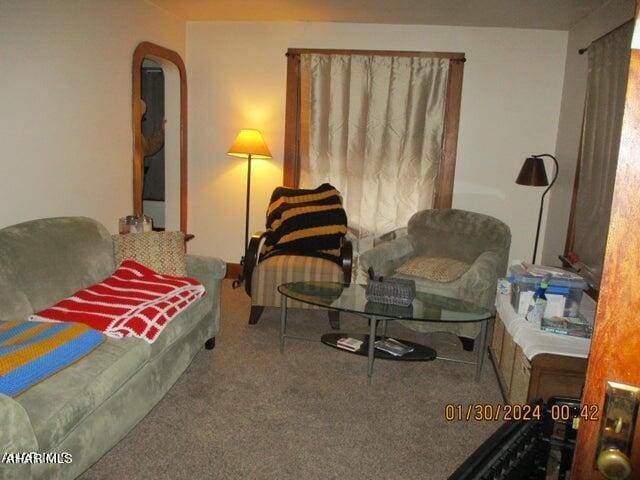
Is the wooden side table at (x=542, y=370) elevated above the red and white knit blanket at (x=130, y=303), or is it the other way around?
the red and white knit blanket at (x=130, y=303)

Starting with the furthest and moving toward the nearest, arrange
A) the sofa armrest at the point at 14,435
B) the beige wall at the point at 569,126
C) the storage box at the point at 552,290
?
the beige wall at the point at 569,126, the storage box at the point at 552,290, the sofa armrest at the point at 14,435

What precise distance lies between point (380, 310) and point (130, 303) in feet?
4.30

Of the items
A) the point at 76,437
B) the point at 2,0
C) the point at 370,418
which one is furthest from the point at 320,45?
the point at 76,437

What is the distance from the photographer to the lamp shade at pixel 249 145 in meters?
4.23

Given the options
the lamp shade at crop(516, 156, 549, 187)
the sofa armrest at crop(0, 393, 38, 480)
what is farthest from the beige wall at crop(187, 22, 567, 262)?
the sofa armrest at crop(0, 393, 38, 480)

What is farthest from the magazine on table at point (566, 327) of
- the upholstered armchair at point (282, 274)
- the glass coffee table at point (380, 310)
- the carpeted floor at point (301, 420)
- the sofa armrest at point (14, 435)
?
the sofa armrest at point (14, 435)

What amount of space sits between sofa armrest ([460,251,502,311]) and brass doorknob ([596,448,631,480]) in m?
2.66

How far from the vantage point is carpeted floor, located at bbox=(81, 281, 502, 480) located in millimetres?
2006

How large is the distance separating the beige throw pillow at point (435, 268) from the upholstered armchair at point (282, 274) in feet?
1.46

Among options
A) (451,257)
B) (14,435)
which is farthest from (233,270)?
(14,435)

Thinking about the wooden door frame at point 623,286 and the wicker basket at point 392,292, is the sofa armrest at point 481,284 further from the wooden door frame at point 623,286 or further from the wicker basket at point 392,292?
the wooden door frame at point 623,286

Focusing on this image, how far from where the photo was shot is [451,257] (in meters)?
3.93

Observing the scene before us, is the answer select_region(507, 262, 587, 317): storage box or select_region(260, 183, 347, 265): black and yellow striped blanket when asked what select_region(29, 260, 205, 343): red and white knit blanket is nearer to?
select_region(260, 183, 347, 265): black and yellow striped blanket

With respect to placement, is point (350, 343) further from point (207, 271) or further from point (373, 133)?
point (373, 133)
